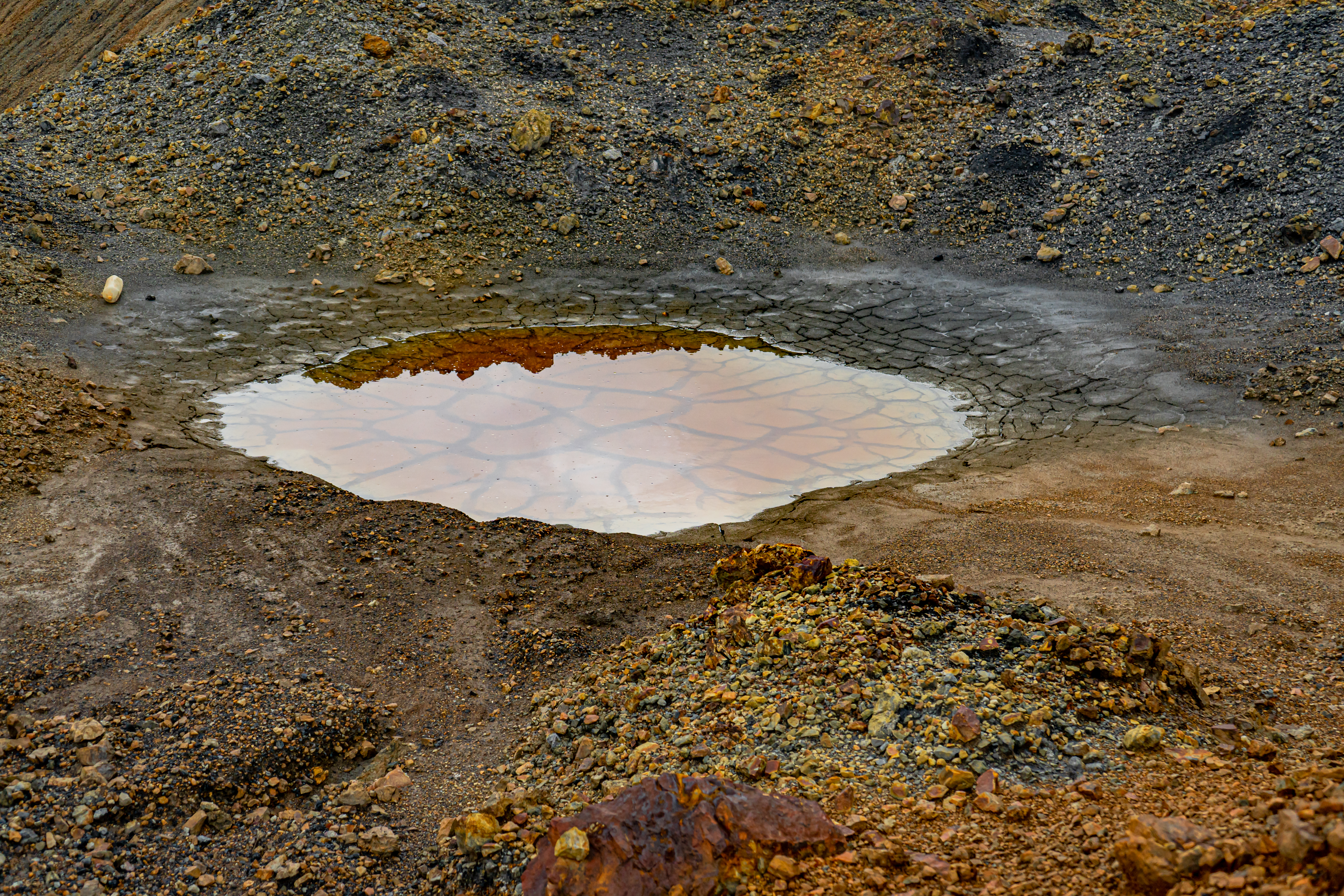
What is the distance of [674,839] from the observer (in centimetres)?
238

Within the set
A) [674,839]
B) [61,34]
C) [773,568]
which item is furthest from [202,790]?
[61,34]

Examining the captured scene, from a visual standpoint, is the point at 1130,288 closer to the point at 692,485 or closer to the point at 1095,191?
the point at 1095,191

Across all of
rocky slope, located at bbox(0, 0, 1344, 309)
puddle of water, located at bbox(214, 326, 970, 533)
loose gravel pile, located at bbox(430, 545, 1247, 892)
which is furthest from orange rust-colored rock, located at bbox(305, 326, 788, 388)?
loose gravel pile, located at bbox(430, 545, 1247, 892)

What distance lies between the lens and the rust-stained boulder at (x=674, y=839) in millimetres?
2316

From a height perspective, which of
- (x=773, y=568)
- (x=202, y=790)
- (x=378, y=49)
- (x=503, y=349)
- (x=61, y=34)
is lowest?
(x=202, y=790)

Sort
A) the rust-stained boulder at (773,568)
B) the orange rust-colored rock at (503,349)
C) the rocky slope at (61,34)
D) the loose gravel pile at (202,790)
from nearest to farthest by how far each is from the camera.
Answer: the loose gravel pile at (202,790)
the rust-stained boulder at (773,568)
the orange rust-colored rock at (503,349)
the rocky slope at (61,34)

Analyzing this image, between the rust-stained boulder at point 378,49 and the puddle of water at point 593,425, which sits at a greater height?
the rust-stained boulder at point 378,49

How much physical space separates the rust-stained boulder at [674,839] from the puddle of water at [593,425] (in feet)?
11.4

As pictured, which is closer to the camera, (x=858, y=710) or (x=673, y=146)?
(x=858, y=710)

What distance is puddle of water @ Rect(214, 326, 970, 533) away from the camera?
6352mm

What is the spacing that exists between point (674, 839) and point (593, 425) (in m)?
5.12

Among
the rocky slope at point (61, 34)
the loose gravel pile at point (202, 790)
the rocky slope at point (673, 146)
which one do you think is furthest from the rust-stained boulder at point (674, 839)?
the rocky slope at point (61, 34)

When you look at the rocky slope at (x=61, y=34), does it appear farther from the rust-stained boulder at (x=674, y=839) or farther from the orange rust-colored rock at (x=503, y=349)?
the rust-stained boulder at (x=674, y=839)

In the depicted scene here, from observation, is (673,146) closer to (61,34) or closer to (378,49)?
(378,49)
